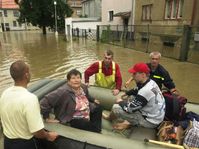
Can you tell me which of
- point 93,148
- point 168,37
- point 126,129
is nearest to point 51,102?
point 93,148

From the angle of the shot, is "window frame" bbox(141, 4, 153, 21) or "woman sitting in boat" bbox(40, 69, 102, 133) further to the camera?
"window frame" bbox(141, 4, 153, 21)

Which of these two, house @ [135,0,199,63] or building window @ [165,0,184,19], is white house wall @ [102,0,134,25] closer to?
house @ [135,0,199,63]

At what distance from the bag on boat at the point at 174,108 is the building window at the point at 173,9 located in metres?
13.7

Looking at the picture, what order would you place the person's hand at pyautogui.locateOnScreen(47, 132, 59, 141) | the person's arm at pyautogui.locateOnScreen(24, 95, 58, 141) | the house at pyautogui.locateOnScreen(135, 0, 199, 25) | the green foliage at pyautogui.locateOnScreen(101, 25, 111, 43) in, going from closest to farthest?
1. the person's arm at pyautogui.locateOnScreen(24, 95, 58, 141)
2. the person's hand at pyautogui.locateOnScreen(47, 132, 59, 141)
3. the house at pyautogui.locateOnScreen(135, 0, 199, 25)
4. the green foliage at pyautogui.locateOnScreen(101, 25, 111, 43)

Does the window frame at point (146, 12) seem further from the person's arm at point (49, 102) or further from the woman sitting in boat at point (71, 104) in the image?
the person's arm at point (49, 102)

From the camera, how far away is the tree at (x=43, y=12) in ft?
132

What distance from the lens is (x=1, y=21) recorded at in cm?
6431

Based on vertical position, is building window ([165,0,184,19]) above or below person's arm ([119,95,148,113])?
above

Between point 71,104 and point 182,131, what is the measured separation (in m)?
1.67

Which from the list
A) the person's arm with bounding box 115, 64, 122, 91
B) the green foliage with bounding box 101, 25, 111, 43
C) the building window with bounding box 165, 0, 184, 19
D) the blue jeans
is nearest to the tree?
the green foliage with bounding box 101, 25, 111, 43

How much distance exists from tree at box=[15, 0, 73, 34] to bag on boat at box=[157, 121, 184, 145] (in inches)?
A: 1510

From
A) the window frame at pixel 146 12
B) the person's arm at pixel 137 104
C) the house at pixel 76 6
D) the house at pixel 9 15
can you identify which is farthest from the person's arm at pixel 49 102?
the house at pixel 9 15

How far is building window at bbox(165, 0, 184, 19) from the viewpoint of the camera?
1647cm

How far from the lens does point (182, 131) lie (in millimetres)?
3605
